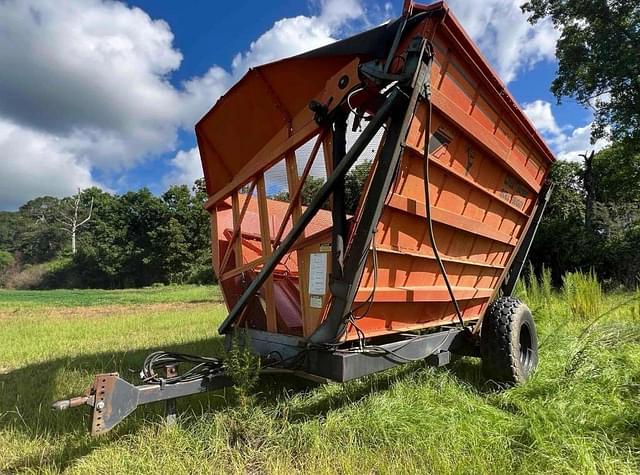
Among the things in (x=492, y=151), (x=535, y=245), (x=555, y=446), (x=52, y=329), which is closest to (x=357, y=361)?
(x=555, y=446)

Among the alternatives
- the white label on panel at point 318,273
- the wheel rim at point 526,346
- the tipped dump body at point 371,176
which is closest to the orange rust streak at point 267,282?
the tipped dump body at point 371,176

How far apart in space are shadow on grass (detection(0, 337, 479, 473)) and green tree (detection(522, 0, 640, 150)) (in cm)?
1386

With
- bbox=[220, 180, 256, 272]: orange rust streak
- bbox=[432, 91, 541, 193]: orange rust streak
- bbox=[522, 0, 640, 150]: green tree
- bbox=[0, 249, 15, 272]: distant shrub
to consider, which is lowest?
bbox=[220, 180, 256, 272]: orange rust streak

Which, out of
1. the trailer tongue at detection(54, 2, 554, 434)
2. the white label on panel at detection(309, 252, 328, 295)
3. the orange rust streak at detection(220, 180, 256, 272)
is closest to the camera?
the trailer tongue at detection(54, 2, 554, 434)

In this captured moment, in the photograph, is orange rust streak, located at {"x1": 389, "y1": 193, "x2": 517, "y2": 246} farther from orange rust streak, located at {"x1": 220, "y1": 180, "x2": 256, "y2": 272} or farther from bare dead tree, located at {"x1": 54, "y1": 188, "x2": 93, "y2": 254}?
bare dead tree, located at {"x1": 54, "y1": 188, "x2": 93, "y2": 254}

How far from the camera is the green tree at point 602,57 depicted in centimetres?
1347

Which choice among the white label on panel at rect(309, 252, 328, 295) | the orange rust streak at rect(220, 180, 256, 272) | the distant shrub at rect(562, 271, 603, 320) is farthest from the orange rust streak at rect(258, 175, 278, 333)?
the distant shrub at rect(562, 271, 603, 320)

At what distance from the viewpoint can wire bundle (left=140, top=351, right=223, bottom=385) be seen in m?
2.67

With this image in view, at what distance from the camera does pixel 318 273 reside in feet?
9.53

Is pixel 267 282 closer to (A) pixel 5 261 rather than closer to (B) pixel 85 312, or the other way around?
(B) pixel 85 312

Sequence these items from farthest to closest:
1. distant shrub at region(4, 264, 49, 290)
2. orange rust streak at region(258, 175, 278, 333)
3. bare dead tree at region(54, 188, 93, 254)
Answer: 1. bare dead tree at region(54, 188, 93, 254)
2. distant shrub at region(4, 264, 49, 290)
3. orange rust streak at region(258, 175, 278, 333)

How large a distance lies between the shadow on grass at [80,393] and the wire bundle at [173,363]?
1.43 feet

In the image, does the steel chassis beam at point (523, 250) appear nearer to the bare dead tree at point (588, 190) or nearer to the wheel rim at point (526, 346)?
the wheel rim at point (526, 346)

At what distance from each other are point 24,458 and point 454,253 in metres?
3.38
